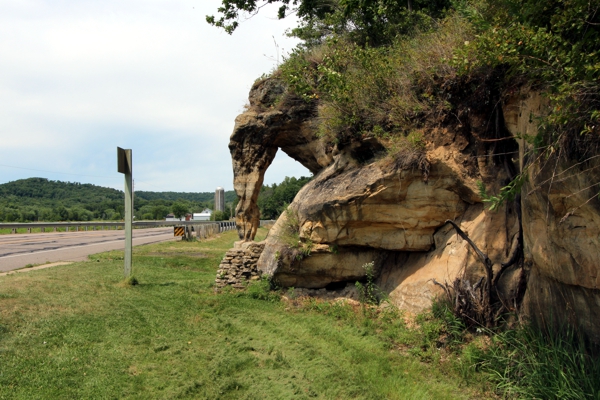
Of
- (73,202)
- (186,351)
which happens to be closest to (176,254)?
(186,351)

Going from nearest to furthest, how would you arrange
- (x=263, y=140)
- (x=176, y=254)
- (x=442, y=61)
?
(x=442, y=61)
(x=263, y=140)
(x=176, y=254)

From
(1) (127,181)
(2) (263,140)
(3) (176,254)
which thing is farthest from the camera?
(3) (176,254)

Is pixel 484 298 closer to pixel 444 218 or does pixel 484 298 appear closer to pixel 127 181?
pixel 444 218

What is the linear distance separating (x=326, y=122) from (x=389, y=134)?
178 centimetres

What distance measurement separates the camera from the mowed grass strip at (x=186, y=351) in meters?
5.62

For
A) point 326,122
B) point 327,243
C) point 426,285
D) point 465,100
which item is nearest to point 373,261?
point 327,243

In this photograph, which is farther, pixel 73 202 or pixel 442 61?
pixel 73 202

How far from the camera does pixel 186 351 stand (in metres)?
7.02

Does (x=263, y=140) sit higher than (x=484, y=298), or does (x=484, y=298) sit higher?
(x=263, y=140)

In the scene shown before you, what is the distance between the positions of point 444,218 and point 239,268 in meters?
5.64

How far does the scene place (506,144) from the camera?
278 inches

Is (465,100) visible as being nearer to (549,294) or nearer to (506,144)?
(506,144)

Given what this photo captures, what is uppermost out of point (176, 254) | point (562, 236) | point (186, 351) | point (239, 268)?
point (562, 236)

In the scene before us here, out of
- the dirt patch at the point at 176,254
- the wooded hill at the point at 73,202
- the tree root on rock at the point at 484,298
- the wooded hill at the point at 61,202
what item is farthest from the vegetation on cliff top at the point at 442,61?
the wooded hill at the point at 61,202
